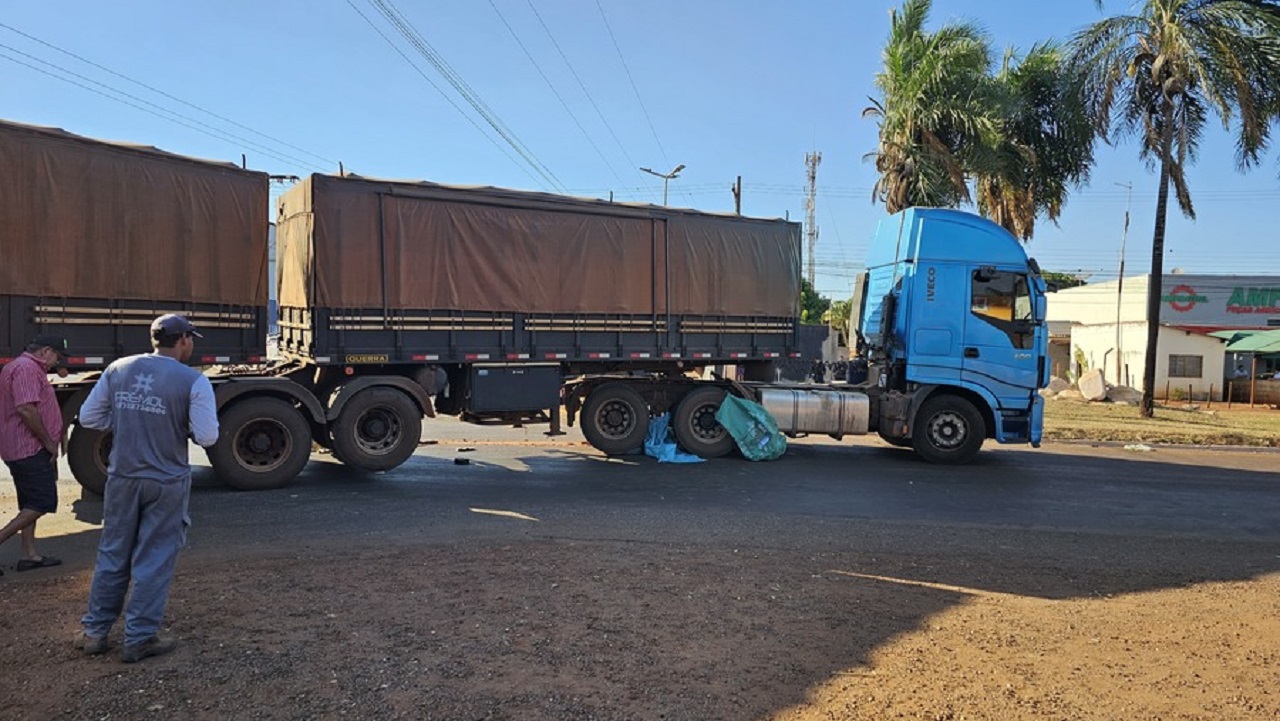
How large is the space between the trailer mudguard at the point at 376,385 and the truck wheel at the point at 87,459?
2184 millimetres

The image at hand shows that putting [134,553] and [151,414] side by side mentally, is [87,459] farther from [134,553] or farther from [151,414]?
[151,414]

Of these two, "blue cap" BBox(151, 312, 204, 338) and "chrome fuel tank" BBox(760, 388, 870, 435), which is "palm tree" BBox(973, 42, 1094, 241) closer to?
A: "chrome fuel tank" BBox(760, 388, 870, 435)

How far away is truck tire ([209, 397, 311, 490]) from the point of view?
27.2 ft

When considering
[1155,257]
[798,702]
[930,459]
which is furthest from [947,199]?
[798,702]

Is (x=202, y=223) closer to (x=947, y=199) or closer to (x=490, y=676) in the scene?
(x=490, y=676)

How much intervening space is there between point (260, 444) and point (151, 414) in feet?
16.0

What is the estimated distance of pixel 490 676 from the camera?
3842mm

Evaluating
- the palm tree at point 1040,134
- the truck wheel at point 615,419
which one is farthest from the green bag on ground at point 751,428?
the palm tree at point 1040,134

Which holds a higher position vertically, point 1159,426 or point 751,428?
point 751,428

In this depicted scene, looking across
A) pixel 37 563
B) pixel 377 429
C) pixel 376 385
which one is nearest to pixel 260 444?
pixel 377 429

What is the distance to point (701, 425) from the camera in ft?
37.7

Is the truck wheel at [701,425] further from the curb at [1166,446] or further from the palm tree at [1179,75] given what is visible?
the palm tree at [1179,75]

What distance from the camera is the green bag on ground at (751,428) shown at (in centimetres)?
1133

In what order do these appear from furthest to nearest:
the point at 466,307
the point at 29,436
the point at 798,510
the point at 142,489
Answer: the point at 466,307 < the point at 798,510 < the point at 29,436 < the point at 142,489
